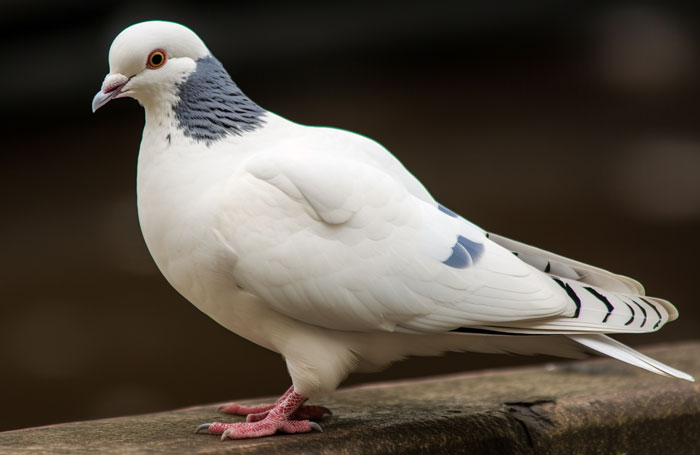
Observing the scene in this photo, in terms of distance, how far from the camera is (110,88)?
3182mm

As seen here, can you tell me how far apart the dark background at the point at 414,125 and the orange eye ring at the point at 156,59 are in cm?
454

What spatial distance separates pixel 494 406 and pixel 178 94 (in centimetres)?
161

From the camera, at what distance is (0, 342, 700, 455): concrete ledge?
10.4 feet

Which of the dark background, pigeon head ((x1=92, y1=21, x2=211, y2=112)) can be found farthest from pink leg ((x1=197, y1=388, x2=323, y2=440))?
the dark background

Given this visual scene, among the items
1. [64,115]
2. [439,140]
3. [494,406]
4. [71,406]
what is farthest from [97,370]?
[494,406]

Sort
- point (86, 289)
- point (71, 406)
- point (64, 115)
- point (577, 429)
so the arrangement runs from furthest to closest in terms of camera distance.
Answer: point (64, 115)
point (86, 289)
point (71, 406)
point (577, 429)

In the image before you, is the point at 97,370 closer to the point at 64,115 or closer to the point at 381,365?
the point at 64,115

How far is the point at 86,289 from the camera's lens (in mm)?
7918

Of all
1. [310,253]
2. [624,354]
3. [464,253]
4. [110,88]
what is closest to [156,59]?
[110,88]

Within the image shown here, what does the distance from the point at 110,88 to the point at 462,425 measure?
163cm

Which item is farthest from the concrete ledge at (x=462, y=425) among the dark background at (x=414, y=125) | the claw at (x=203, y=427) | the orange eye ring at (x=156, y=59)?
the dark background at (x=414, y=125)

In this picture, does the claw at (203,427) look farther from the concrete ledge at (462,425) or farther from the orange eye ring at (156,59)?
the orange eye ring at (156,59)

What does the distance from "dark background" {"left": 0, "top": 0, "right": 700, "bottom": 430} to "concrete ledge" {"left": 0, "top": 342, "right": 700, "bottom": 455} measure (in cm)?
362

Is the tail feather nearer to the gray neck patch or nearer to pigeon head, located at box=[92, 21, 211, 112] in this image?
the gray neck patch
